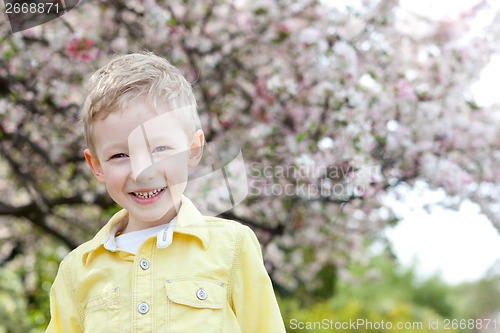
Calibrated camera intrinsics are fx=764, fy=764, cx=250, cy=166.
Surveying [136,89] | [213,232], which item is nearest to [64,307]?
[213,232]

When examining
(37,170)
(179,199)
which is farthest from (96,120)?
(37,170)

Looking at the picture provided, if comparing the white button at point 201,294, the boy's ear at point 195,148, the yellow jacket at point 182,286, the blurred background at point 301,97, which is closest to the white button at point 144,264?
the yellow jacket at point 182,286

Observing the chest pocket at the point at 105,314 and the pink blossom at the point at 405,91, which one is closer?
the chest pocket at the point at 105,314

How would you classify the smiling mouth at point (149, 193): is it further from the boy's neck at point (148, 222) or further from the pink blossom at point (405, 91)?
Result: the pink blossom at point (405, 91)

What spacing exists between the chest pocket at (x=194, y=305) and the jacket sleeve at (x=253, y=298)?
0.16 feet

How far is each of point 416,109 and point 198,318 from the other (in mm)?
2357

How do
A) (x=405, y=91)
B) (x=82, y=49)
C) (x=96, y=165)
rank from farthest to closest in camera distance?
(x=405, y=91) < (x=82, y=49) < (x=96, y=165)

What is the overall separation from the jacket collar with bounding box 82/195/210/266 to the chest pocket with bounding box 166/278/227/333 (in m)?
0.09

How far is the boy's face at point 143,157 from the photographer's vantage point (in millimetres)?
1549

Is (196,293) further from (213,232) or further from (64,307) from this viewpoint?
(64,307)

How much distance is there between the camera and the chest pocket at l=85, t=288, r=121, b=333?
1574 mm

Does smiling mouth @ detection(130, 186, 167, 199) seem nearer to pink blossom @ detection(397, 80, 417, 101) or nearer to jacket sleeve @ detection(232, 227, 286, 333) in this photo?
jacket sleeve @ detection(232, 227, 286, 333)

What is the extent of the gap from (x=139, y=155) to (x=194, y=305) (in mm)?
326

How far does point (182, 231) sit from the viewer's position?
5.24 ft
